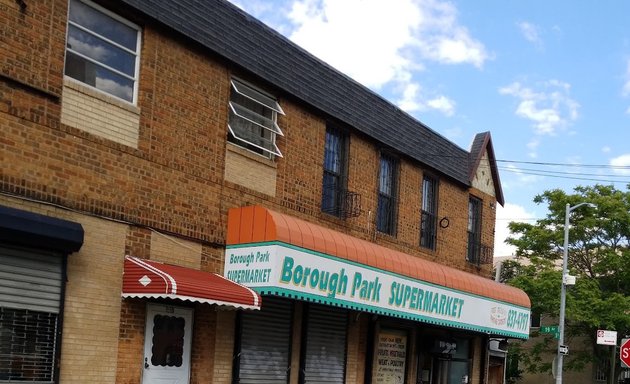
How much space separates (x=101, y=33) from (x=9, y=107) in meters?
2.03

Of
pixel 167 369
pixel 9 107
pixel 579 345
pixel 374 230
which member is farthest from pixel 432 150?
pixel 579 345

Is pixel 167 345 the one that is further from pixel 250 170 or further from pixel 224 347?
pixel 250 170

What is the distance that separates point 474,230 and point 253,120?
995 centimetres

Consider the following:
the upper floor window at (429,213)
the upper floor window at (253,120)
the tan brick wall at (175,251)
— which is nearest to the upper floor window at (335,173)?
the upper floor window at (253,120)

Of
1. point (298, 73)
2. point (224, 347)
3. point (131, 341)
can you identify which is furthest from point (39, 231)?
point (298, 73)

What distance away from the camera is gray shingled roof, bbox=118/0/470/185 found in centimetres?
1210

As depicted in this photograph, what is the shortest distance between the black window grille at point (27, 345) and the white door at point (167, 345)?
66.9 inches

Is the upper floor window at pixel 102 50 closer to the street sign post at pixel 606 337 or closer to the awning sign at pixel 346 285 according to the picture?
the awning sign at pixel 346 285

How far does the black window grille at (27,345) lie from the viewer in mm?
9219

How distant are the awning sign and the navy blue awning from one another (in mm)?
3055

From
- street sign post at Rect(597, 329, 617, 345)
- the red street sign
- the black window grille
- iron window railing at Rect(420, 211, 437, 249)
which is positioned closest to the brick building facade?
the black window grille

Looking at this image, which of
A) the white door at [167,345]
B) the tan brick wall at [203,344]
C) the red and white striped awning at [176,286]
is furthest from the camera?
the tan brick wall at [203,344]

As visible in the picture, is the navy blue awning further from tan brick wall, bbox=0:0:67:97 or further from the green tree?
the green tree

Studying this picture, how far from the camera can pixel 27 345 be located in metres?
9.47
